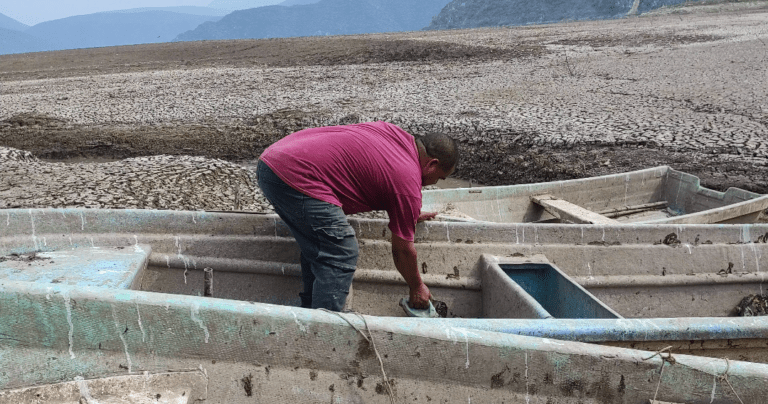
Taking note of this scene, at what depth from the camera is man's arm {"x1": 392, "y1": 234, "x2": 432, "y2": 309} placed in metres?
3.23

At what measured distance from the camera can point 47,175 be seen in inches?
298

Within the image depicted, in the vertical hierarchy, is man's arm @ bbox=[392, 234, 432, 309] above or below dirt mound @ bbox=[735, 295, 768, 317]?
above

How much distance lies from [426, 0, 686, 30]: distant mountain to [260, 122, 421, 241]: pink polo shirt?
2729 inches

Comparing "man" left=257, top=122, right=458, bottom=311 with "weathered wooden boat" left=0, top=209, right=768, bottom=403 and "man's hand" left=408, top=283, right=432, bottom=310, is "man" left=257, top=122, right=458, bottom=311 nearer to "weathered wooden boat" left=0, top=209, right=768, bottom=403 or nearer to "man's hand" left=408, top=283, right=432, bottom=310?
"man's hand" left=408, top=283, right=432, bottom=310

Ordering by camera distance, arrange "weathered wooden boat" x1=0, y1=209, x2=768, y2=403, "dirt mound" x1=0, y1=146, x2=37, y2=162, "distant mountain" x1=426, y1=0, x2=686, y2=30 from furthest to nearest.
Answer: "distant mountain" x1=426, y1=0, x2=686, y2=30 < "dirt mound" x1=0, y1=146, x2=37, y2=162 < "weathered wooden boat" x1=0, y1=209, x2=768, y2=403

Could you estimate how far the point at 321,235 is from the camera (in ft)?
10.7

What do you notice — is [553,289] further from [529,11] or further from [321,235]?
[529,11]

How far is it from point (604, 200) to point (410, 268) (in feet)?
12.5

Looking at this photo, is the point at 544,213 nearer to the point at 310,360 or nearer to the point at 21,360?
the point at 310,360

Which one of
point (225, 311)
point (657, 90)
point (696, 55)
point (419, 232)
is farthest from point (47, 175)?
point (696, 55)

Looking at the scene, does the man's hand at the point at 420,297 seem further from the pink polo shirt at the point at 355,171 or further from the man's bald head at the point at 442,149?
the man's bald head at the point at 442,149

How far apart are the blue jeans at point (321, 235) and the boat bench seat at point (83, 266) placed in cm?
101

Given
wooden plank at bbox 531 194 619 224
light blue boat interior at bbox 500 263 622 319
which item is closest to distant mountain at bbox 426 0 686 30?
wooden plank at bbox 531 194 619 224

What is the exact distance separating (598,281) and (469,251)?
92 cm
